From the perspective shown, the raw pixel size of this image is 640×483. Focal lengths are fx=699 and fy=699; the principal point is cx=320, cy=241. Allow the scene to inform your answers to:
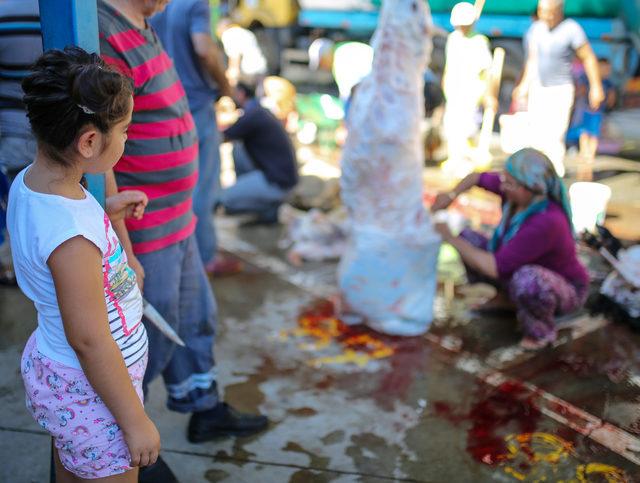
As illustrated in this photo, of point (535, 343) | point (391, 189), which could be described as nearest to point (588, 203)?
point (535, 343)

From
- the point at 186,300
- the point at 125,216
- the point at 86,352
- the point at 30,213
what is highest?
the point at 30,213

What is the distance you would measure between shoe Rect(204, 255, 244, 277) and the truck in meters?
3.99

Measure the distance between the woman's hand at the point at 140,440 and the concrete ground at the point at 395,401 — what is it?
0.97m

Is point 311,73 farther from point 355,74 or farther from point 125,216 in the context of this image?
point 125,216

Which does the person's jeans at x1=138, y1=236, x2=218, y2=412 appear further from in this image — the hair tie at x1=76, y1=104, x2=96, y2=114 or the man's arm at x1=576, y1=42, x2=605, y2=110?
the man's arm at x1=576, y1=42, x2=605, y2=110

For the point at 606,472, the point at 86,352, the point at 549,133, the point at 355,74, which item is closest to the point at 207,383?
the point at 86,352

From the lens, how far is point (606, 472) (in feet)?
8.46

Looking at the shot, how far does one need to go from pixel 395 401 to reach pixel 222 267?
1.85 m

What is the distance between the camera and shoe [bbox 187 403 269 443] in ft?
8.95

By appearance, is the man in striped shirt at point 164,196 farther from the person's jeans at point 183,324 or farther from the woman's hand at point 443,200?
the woman's hand at point 443,200

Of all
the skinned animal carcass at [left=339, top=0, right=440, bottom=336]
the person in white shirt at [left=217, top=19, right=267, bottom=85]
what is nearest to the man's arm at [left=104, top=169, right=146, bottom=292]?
the skinned animal carcass at [left=339, top=0, right=440, bottom=336]

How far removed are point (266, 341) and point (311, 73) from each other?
784cm

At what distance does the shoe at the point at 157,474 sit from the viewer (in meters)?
2.43

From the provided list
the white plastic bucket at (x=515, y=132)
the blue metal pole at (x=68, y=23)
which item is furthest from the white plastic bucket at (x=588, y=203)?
the blue metal pole at (x=68, y=23)
